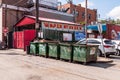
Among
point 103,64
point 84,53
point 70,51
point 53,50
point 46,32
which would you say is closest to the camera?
point 84,53

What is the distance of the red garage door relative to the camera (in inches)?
997

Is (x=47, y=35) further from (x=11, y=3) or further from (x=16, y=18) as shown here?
(x=11, y=3)

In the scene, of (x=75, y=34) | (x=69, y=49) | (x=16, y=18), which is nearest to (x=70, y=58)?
(x=69, y=49)

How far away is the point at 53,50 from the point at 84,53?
11.4 feet

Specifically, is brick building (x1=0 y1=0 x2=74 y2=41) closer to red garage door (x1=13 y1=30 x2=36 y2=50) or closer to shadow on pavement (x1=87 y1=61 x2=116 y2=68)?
red garage door (x1=13 y1=30 x2=36 y2=50)

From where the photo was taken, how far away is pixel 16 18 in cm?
3156

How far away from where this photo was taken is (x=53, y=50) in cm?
1606

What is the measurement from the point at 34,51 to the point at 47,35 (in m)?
6.64

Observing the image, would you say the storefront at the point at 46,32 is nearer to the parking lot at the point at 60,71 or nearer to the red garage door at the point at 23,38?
the red garage door at the point at 23,38

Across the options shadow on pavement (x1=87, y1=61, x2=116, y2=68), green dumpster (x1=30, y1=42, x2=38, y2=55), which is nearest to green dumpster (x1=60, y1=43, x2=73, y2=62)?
Answer: shadow on pavement (x1=87, y1=61, x2=116, y2=68)

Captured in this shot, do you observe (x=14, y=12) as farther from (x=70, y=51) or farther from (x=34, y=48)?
(x=70, y=51)

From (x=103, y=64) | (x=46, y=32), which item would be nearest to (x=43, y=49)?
(x=103, y=64)

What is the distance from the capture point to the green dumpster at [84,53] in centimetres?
1330

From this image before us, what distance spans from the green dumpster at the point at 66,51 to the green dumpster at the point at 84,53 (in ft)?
1.14
